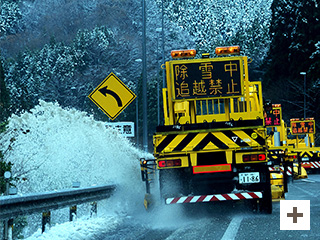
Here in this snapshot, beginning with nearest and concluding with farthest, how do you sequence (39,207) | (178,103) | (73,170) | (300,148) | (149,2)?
1. (39,207)
2. (178,103)
3. (73,170)
4. (300,148)
5. (149,2)

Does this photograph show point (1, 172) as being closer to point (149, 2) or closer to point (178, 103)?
point (178, 103)

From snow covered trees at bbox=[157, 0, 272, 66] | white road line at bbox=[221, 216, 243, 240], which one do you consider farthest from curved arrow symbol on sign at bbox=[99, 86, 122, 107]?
snow covered trees at bbox=[157, 0, 272, 66]

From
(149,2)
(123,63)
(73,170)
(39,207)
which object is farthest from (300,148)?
(149,2)

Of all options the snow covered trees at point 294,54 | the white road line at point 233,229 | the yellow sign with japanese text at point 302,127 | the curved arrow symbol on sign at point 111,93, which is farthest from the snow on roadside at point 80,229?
the snow covered trees at point 294,54

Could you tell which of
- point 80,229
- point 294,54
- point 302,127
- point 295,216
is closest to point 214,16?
point 294,54

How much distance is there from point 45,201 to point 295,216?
4.59 meters

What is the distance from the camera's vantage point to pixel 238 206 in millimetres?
15156

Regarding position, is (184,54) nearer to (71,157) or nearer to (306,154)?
(71,157)

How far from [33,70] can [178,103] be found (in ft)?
351

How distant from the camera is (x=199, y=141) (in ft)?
44.6

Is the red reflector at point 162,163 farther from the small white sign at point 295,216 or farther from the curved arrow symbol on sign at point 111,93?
the curved arrow symbol on sign at point 111,93

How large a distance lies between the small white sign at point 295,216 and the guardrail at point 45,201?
325cm

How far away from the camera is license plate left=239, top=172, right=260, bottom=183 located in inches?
535

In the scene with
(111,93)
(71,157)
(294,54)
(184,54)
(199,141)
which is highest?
(294,54)
